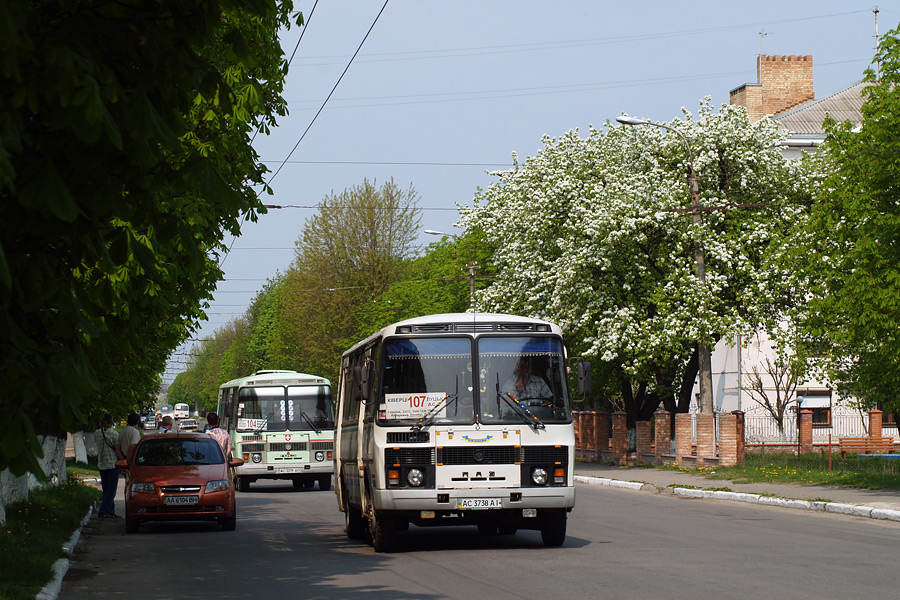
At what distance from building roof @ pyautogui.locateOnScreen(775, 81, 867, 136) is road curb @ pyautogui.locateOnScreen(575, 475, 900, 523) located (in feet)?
110

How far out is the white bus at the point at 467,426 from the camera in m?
14.8

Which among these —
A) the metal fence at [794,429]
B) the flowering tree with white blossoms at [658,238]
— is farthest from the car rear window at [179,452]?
the metal fence at [794,429]

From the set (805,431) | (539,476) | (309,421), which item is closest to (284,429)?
(309,421)

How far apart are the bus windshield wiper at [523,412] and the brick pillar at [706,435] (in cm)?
1853

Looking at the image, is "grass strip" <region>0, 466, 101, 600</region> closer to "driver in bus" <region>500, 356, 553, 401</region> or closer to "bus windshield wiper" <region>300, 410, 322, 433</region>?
"driver in bus" <region>500, 356, 553, 401</region>

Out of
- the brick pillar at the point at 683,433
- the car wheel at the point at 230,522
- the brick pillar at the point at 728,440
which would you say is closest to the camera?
the car wheel at the point at 230,522

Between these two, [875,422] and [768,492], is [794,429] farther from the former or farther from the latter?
[768,492]

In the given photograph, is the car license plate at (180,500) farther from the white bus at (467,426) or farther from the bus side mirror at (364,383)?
the bus side mirror at (364,383)

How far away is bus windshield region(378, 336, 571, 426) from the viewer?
1503 cm

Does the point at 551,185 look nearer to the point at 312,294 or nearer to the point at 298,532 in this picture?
the point at 298,532

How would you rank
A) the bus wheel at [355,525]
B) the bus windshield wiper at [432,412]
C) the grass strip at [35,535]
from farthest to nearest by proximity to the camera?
the bus wheel at [355,525], the bus windshield wiper at [432,412], the grass strip at [35,535]

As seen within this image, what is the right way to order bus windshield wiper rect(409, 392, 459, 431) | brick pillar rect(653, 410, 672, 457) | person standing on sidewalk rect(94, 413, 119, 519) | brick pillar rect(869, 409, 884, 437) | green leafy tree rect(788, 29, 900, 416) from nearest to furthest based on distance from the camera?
bus windshield wiper rect(409, 392, 459, 431) < green leafy tree rect(788, 29, 900, 416) < person standing on sidewalk rect(94, 413, 119, 519) < brick pillar rect(653, 410, 672, 457) < brick pillar rect(869, 409, 884, 437)

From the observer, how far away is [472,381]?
49.9ft

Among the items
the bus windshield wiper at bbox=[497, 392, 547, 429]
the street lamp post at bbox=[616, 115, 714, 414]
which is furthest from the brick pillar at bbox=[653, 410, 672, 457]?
the bus windshield wiper at bbox=[497, 392, 547, 429]
